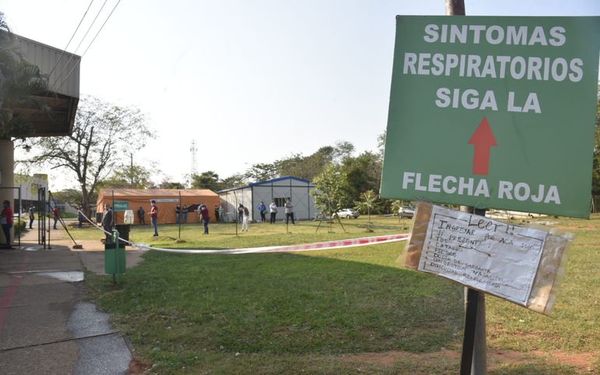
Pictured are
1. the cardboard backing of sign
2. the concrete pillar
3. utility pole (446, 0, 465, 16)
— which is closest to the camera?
the cardboard backing of sign

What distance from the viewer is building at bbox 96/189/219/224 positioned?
37.1m

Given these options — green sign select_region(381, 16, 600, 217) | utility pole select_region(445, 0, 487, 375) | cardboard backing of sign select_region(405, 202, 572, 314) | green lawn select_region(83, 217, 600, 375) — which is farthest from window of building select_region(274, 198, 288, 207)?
cardboard backing of sign select_region(405, 202, 572, 314)

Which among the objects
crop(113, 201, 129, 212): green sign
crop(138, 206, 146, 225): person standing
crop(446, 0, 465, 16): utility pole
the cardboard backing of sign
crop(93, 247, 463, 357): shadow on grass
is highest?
crop(446, 0, 465, 16): utility pole

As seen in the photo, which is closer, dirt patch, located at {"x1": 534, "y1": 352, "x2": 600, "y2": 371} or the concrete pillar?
dirt patch, located at {"x1": 534, "y1": 352, "x2": 600, "y2": 371}

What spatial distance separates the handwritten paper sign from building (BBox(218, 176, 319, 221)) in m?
37.0

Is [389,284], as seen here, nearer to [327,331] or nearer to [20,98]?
[327,331]

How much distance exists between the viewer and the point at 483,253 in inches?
106

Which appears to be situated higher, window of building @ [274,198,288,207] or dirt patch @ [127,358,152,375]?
window of building @ [274,198,288,207]

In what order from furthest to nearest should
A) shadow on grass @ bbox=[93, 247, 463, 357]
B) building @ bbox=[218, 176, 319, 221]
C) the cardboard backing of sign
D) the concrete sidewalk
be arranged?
building @ bbox=[218, 176, 319, 221], shadow on grass @ bbox=[93, 247, 463, 357], the concrete sidewalk, the cardboard backing of sign

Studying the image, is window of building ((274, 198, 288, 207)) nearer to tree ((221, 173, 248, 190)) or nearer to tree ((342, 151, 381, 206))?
tree ((342, 151, 381, 206))

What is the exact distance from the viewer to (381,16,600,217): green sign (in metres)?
2.66

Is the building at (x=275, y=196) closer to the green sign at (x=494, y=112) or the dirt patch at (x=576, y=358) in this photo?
the dirt patch at (x=576, y=358)

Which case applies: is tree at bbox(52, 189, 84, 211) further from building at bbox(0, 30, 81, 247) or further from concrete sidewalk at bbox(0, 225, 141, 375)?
concrete sidewalk at bbox(0, 225, 141, 375)

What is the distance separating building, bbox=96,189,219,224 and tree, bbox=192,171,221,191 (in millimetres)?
38226
